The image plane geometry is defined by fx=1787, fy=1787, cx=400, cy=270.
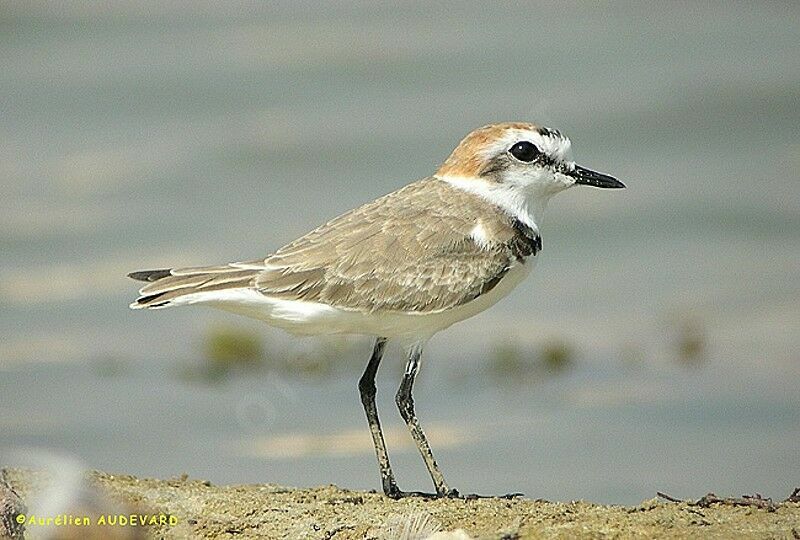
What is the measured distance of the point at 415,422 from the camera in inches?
325

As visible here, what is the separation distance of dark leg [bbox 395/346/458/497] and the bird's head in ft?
2.86

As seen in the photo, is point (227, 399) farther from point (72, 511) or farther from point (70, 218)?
point (72, 511)

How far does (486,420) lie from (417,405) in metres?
0.51

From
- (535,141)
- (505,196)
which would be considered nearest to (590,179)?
(535,141)

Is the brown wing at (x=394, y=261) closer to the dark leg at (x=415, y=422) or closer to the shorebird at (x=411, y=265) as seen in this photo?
the shorebird at (x=411, y=265)

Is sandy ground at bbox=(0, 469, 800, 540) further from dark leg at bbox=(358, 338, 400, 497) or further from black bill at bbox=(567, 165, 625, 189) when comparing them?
black bill at bbox=(567, 165, 625, 189)

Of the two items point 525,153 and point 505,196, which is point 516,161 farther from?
point 505,196

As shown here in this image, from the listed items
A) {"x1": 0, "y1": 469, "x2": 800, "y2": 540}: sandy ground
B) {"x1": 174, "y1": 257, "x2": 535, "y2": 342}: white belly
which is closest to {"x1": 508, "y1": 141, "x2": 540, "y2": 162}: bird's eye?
{"x1": 174, "y1": 257, "x2": 535, "y2": 342}: white belly

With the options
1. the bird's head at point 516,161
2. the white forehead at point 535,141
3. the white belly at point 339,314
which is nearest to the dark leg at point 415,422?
the white belly at point 339,314

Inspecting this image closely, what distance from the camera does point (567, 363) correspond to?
1227 cm

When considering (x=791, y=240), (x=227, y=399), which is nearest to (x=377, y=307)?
(x=227, y=399)

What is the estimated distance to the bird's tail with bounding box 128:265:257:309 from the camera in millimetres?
7844

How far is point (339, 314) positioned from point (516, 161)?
1.16m

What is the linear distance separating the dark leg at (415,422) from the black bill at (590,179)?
44.3 inches
